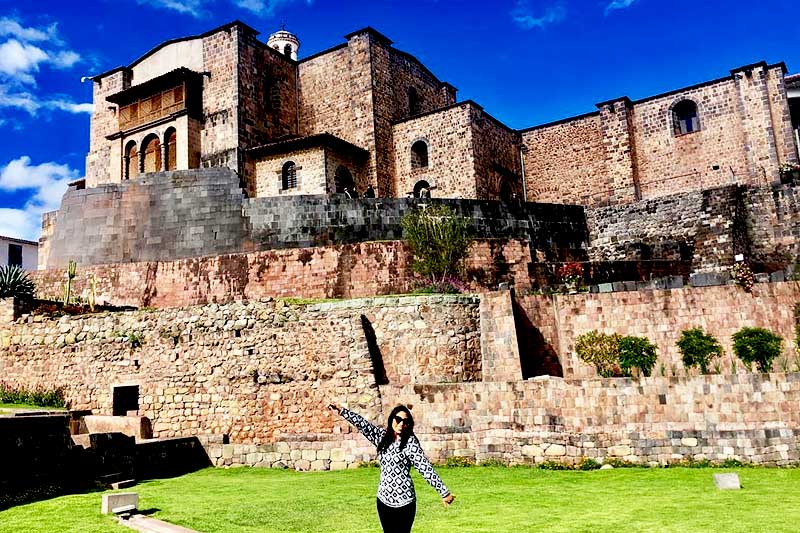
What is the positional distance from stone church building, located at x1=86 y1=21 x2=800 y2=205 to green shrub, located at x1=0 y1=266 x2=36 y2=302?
980 centimetres

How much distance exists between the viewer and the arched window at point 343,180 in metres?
29.8

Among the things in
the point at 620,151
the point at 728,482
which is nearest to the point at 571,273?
the point at 728,482

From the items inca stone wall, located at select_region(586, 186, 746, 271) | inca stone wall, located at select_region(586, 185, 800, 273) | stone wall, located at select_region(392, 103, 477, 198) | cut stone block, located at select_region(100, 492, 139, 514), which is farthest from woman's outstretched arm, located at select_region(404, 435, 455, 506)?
stone wall, located at select_region(392, 103, 477, 198)

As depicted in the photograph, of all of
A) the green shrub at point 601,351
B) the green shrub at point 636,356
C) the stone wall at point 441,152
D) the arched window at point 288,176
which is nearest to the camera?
the green shrub at point 636,356

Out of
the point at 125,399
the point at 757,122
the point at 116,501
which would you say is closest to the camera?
the point at 116,501

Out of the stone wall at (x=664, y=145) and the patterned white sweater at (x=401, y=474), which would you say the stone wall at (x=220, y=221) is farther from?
the patterned white sweater at (x=401, y=474)

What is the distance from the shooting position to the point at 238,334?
16000mm

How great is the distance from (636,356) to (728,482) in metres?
5.39

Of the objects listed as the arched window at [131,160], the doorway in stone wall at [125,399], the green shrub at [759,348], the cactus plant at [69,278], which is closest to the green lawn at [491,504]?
the green shrub at [759,348]

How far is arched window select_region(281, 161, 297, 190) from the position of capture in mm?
29469

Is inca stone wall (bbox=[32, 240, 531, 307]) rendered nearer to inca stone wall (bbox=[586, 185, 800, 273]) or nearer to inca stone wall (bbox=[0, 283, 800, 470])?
inca stone wall (bbox=[0, 283, 800, 470])

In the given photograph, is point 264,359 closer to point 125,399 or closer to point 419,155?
point 125,399

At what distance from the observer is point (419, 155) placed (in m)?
32.3

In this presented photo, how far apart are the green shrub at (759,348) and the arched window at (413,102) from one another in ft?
75.8
